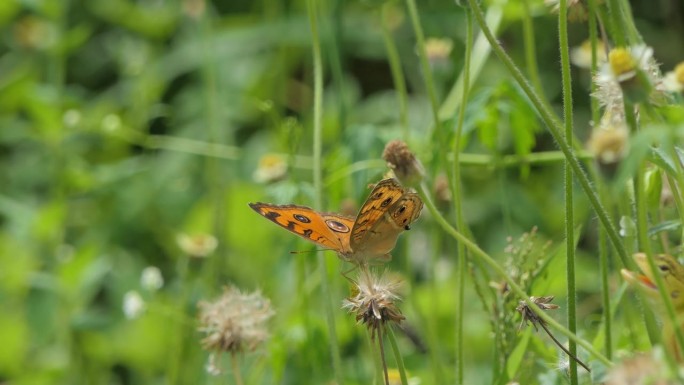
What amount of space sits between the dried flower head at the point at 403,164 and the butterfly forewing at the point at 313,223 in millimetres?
77

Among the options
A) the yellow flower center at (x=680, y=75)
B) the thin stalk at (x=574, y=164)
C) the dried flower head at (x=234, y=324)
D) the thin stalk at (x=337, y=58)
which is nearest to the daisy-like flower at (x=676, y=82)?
the yellow flower center at (x=680, y=75)

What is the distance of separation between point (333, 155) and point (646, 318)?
0.58m

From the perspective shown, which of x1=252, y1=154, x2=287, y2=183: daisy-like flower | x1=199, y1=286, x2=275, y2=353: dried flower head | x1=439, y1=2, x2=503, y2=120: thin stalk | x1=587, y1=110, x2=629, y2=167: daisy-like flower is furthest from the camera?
x1=252, y1=154, x2=287, y2=183: daisy-like flower

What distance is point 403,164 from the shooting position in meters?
0.72

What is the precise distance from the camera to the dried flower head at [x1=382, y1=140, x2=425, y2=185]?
715mm

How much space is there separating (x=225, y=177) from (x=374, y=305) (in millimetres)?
1293

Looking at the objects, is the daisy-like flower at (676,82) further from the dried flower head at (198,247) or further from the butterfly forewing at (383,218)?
the dried flower head at (198,247)

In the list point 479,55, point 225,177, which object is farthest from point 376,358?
point 225,177

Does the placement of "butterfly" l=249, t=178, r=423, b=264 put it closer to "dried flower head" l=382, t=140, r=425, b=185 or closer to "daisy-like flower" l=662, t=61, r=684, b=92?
"dried flower head" l=382, t=140, r=425, b=185

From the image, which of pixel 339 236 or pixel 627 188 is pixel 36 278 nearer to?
pixel 339 236

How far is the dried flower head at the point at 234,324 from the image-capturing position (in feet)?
2.98

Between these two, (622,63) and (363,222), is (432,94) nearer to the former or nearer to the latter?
(363,222)

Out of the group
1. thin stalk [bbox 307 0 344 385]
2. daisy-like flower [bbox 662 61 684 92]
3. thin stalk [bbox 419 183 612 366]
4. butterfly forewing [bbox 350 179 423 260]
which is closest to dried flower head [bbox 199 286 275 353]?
thin stalk [bbox 307 0 344 385]

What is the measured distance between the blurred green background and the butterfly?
0.59 feet
